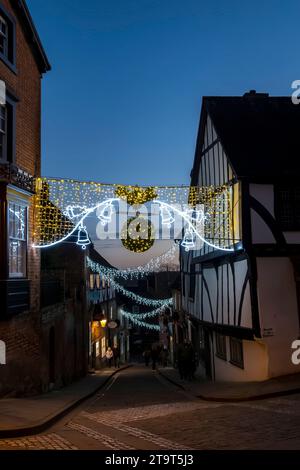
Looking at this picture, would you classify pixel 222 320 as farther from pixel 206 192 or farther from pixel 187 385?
pixel 206 192

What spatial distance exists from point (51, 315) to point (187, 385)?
20.1 ft

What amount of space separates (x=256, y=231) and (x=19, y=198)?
23.1 feet

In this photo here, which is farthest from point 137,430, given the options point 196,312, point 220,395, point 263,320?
point 196,312

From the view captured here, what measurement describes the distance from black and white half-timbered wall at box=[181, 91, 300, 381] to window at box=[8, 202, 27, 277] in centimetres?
596

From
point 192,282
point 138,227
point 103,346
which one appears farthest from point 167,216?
point 103,346

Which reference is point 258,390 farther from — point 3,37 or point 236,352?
point 3,37

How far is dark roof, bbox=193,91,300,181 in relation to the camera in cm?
1673

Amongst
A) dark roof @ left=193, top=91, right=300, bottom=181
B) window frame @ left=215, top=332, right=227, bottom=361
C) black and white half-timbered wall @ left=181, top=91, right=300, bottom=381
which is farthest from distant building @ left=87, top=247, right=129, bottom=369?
dark roof @ left=193, top=91, right=300, bottom=181

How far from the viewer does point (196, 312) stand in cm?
2548

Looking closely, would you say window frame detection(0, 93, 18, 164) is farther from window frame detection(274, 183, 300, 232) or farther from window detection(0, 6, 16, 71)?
window frame detection(274, 183, 300, 232)

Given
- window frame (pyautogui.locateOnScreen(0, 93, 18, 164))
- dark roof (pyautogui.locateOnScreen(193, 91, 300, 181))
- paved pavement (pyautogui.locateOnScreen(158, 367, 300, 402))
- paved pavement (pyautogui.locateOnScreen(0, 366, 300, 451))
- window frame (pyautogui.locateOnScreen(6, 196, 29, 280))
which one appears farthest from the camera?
dark roof (pyautogui.locateOnScreen(193, 91, 300, 181))

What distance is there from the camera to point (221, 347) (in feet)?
70.3

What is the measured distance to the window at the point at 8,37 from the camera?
14.2 m

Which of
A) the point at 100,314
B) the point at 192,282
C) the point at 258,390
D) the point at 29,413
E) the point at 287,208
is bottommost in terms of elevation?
the point at 258,390
